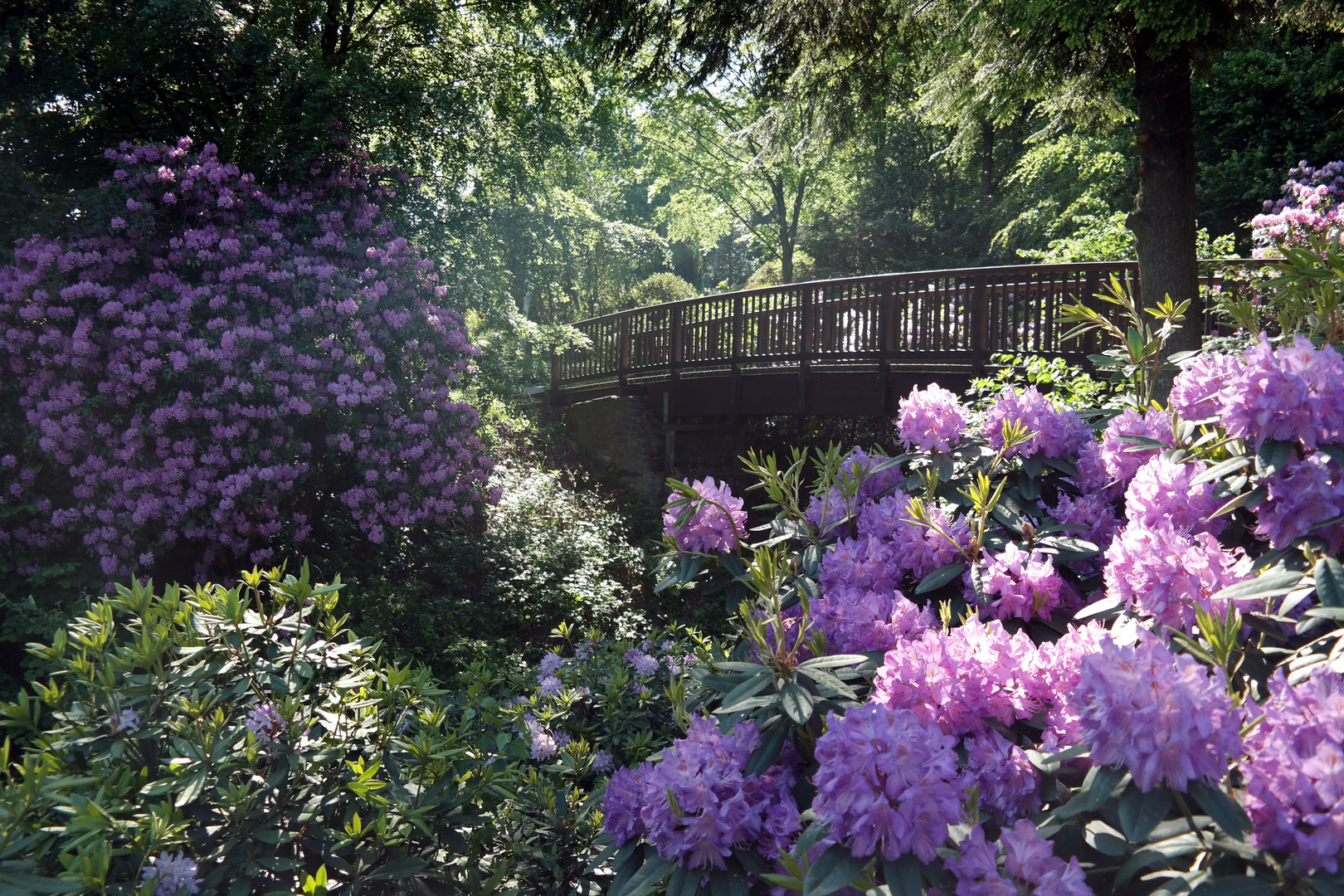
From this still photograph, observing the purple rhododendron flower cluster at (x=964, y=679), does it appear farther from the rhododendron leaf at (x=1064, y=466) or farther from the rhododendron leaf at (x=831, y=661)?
the rhododendron leaf at (x=1064, y=466)

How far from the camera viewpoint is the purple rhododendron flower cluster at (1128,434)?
6.37 feet

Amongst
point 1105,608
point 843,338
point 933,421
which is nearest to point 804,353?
point 843,338

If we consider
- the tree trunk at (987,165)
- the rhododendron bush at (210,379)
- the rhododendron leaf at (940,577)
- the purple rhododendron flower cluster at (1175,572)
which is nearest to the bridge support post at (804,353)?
the rhododendron bush at (210,379)

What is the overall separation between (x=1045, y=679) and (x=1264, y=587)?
0.38m

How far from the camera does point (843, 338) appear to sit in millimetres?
10359

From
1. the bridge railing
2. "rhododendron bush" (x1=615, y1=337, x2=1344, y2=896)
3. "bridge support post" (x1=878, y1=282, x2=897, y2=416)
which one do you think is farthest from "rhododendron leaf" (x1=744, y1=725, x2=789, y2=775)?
"bridge support post" (x1=878, y1=282, x2=897, y2=416)

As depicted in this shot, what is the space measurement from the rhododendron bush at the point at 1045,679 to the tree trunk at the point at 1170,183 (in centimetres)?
499

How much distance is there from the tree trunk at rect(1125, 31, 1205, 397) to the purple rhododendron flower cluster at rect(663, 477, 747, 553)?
17.8 feet

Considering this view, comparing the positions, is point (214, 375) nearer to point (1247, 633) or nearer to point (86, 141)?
point (86, 141)

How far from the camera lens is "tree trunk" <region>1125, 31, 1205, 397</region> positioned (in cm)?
620

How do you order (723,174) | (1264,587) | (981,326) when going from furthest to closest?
(723,174)
(981,326)
(1264,587)

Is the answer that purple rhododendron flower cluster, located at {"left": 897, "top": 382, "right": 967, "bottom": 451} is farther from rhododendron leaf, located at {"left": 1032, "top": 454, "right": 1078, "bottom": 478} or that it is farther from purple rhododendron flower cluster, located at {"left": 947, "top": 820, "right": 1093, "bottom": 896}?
purple rhododendron flower cluster, located at {"left": 947, "top": 820, "right": 1093, "bottom": 896}

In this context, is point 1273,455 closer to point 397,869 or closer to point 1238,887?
point 1238,887

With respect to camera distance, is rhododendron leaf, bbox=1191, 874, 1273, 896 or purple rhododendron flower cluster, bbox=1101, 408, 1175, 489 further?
purple rhododendron flower cluster, bbox=1101, 408, 1175, 489
